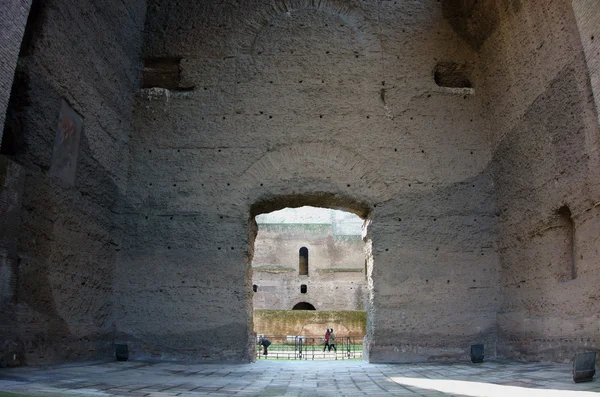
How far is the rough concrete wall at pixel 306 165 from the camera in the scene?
6688 mm

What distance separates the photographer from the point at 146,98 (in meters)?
7.55

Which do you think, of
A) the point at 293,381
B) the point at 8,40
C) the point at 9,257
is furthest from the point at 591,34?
the point at 9,257

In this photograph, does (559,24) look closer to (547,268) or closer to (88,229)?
(547,268)

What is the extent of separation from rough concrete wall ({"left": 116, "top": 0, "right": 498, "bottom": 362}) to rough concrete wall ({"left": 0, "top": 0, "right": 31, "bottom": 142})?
2.78 meters

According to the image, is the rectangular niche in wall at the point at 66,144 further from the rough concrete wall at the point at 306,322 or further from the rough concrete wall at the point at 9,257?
the rough concrete wall at the point at 306,322

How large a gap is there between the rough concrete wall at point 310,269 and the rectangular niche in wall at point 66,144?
49.1 feet

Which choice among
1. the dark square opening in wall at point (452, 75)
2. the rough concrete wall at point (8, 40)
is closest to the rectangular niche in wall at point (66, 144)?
the rough concrete wall at point (8, 40)

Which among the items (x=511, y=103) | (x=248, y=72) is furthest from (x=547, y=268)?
(x=248, y=72)

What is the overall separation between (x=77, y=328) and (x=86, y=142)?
2.15 m

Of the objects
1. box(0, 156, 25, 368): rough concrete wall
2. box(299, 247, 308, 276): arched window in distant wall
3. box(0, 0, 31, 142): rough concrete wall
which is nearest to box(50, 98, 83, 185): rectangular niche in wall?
box(0, 156, 25, 368): rough concrete wall

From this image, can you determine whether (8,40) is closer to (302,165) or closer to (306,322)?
(302,165)

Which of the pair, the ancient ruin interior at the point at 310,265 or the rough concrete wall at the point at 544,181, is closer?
the rough concrete wall at the point at 544,181

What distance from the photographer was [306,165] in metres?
7.17

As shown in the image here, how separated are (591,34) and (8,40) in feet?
17.6
